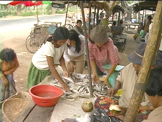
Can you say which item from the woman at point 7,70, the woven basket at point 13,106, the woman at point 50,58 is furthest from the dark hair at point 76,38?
the woven basket at point 13,106

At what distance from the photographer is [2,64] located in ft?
9.18

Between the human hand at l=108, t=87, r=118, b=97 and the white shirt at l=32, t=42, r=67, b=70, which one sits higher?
the white shirt at l=32, t=42, r=67, b=70

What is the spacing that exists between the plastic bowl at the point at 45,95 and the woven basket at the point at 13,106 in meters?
0.60

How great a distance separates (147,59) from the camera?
3.89 feet

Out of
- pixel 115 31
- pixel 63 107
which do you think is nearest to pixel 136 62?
pixel 63 107

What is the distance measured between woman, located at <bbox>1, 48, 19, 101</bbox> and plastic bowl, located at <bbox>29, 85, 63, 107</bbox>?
88 cm

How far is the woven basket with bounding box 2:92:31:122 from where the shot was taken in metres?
2.49

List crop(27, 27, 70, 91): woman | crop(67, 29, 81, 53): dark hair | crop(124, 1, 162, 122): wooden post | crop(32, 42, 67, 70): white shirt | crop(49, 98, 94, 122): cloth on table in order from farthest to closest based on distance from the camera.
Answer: crop(67, 29, 81, 53): dark hair → crop(32, 42, 67, 70): white shirt → crop(27, 27, 70, 91): woman → crop(49, 98, 94, 122): cloth on table → crop(124, 1, 162, 122): wooden post

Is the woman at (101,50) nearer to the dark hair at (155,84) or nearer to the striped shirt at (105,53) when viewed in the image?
the striped shirt at (105,53)

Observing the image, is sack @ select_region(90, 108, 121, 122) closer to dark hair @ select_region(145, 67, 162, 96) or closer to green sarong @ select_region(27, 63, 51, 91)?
dark hair @ select_region(145, 67, 162, 96)

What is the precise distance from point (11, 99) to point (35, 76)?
0.49 metres

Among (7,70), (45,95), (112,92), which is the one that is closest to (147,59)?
(112,92)

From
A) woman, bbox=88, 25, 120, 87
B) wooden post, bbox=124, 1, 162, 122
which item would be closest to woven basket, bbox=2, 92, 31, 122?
woman, bbox=88, 25, 120, 87

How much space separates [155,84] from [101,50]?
1.48m
